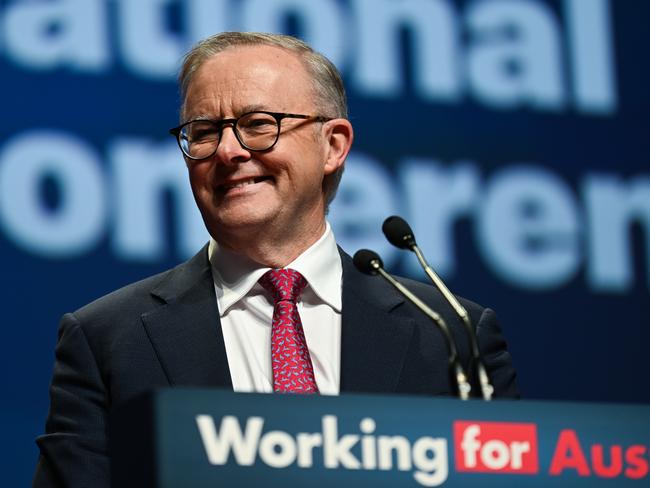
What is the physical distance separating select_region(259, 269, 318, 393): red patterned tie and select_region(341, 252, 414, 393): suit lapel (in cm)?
8

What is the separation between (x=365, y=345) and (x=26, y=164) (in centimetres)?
135

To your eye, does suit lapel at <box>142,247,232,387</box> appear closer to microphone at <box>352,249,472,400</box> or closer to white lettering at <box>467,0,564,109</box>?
microphone at <box>352,249,472,400</box>

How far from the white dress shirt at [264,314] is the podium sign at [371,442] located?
0.76 meters

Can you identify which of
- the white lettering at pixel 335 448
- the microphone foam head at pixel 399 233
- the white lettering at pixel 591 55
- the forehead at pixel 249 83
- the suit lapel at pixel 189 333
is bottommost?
the white lettering at pixel 335 448

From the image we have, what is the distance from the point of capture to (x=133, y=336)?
7.75 feet

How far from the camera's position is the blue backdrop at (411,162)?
333 cm

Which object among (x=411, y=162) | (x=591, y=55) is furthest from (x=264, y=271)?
(x=591, y=55)

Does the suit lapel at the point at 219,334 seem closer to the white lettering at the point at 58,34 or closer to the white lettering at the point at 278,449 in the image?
the white lettering at the point at 278,449

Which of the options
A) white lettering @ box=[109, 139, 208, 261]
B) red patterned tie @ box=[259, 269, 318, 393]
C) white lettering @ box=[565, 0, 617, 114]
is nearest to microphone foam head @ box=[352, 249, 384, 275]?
red patterned tie @ box=[259, 269, 318, 393]

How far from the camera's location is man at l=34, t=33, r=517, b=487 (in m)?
2.32

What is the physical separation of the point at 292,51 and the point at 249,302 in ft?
1.78

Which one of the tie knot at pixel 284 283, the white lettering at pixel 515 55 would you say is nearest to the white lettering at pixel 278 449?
the tie knot at pixel 284 283

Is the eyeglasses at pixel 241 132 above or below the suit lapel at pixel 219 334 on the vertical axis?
above

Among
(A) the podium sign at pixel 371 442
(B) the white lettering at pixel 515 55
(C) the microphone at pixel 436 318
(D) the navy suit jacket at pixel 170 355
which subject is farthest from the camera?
(B) the white lettering at pixel 515 55
